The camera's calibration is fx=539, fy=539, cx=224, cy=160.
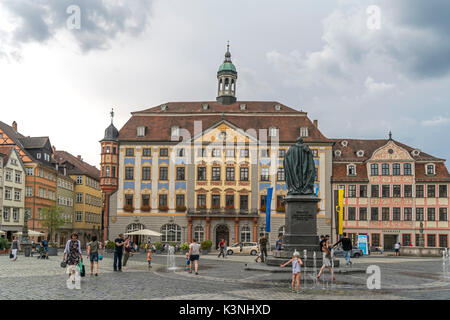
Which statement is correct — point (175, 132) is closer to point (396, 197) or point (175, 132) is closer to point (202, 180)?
point (202, 180)

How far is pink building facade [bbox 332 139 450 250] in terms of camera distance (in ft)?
200

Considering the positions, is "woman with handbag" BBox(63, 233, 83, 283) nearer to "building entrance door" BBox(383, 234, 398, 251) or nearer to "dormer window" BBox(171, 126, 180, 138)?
"dormer window" BBox(171, 126, 180, 138)

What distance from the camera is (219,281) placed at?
63.1ft

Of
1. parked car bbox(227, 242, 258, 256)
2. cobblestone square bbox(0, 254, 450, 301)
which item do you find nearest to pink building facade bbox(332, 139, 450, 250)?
parked car bbox(227, 242, 258, 256)

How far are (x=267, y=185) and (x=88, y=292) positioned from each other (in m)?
47.6

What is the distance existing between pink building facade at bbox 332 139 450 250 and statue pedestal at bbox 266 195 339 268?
40720 millimetres

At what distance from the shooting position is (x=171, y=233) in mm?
61000

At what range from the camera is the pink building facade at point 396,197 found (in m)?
60.9

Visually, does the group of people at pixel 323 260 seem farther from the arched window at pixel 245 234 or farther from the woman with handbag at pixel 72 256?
the arched window at pixel 245 234

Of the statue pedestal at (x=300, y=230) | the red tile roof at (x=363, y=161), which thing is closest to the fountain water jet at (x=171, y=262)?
the statue pedestal at (x=300, y=230)

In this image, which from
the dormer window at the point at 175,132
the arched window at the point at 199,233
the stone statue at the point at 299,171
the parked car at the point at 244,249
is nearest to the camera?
the stone statue at the point at 299,171

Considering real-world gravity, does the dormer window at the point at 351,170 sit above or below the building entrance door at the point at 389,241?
above
